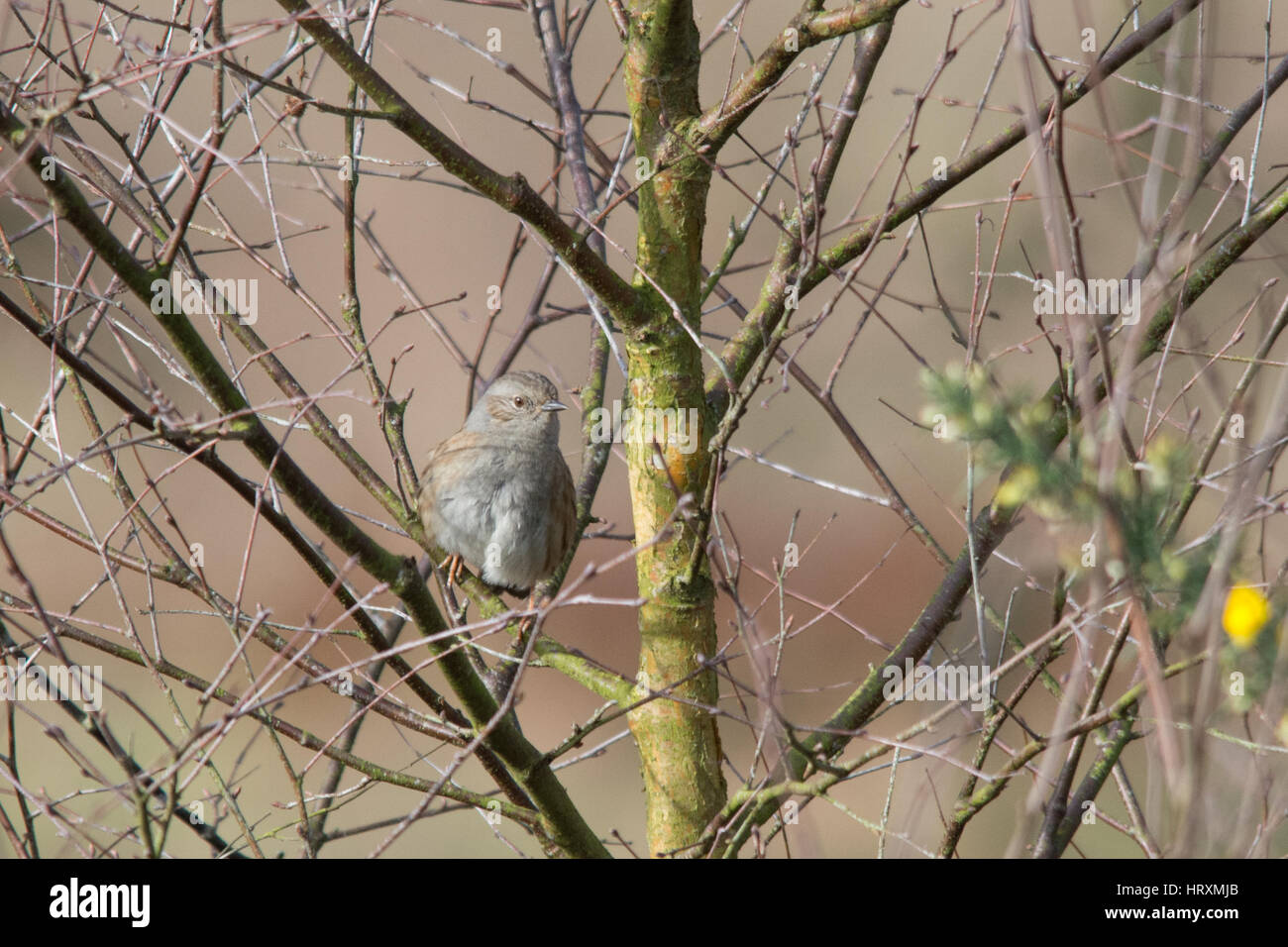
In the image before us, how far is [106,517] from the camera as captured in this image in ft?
28.8

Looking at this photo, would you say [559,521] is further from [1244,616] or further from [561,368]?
[1244,616]

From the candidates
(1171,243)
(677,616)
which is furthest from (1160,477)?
(677,616)

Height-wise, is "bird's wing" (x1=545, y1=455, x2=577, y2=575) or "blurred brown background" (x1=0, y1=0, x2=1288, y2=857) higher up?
"blurred brown background" (x1=0, y1=0, x2=1288, y2=857)

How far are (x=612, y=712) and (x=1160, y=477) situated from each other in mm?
1936

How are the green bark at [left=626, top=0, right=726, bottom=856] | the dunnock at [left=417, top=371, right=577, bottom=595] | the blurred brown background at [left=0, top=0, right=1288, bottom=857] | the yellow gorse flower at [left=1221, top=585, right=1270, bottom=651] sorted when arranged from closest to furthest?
the yellow gorse flower at [left=1221, top=585, right=1270, bottom=651] → the green bark at [left=626, top=0, right=726, bottom=856] → the dunnock at [left=417, top=371, right=577, bottom=595] → the blurred brown background at [left=0, top=0, right=1288, bottom=857]

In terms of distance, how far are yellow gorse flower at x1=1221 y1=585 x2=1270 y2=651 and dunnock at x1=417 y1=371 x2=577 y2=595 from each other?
3.51m

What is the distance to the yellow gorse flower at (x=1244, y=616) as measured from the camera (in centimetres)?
136

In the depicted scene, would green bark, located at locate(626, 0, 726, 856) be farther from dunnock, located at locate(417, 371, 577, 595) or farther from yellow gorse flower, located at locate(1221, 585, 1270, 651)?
yellow gorse flower, located at locate(1221, 585, 1270, 651)

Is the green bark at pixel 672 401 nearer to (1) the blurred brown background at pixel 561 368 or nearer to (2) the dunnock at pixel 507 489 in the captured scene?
(2) the dunnock at pixel 507 489

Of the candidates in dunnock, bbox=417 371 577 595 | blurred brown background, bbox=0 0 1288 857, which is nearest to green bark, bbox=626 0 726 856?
dunnock, bbox=417 371 577 595

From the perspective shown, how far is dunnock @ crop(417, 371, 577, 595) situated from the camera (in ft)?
15.9

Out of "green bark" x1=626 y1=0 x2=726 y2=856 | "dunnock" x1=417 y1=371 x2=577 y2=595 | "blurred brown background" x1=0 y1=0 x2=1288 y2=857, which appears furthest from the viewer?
"blurred brown background" x1=0 y1=0 x2=1288 y2=857

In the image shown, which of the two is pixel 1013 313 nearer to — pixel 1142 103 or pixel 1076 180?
pixel 1076 180

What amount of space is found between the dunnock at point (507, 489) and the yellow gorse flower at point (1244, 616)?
138 inches
